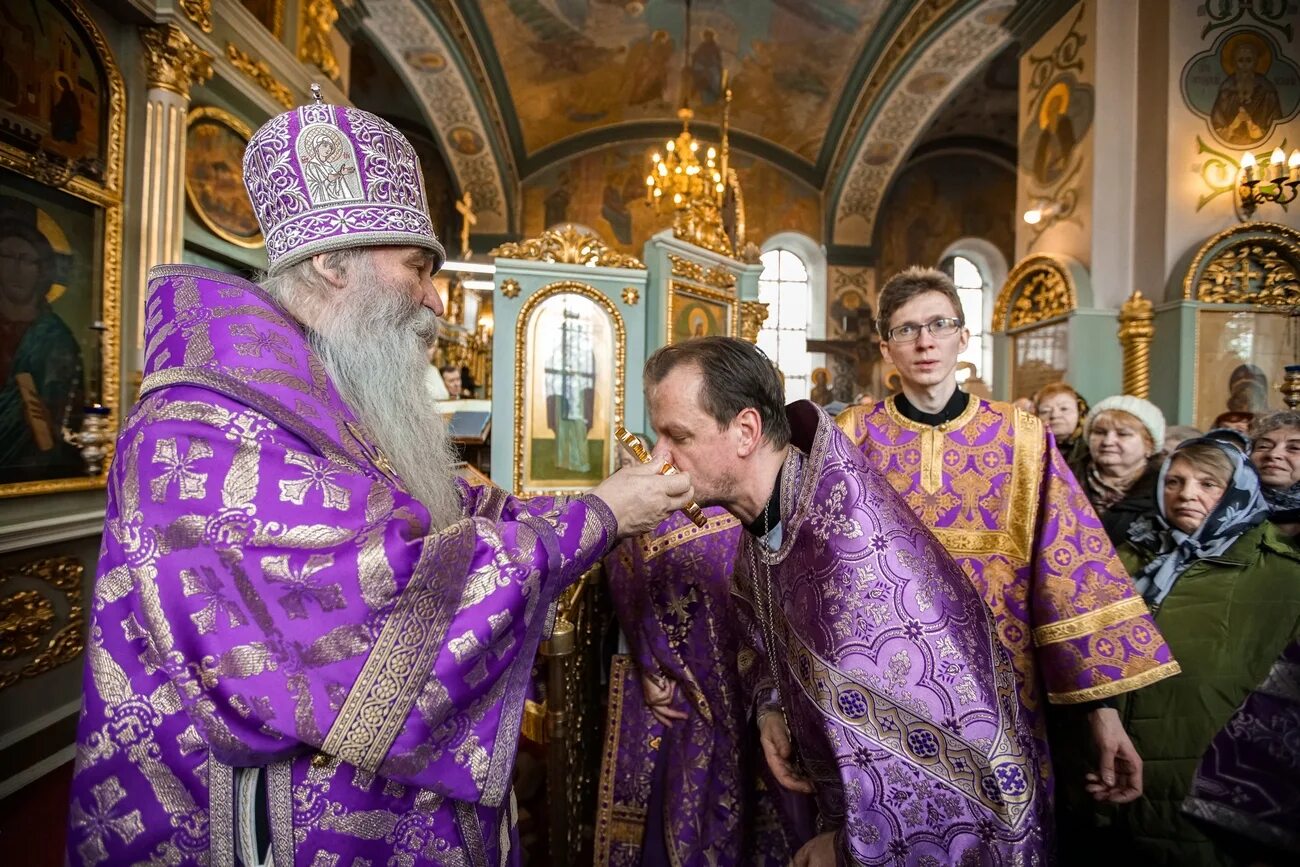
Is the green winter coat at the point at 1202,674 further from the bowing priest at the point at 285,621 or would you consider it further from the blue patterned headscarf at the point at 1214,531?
the bowing priest at the point at 285,621

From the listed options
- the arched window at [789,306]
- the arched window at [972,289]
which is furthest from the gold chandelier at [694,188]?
the arched window at [972,289]

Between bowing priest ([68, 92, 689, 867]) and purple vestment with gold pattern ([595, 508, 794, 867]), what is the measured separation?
638mm

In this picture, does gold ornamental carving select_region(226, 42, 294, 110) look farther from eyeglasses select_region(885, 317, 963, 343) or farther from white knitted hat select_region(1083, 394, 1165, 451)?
white knitted hat select_region(1083, 394, 1165, 451)

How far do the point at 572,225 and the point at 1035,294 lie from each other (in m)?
5.23

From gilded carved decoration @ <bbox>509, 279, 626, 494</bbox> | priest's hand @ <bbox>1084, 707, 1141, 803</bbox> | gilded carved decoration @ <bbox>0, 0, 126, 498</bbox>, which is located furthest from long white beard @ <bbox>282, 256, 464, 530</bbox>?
gilded carved decoration @ <bbox>509, 279, 626, 494</bbox>

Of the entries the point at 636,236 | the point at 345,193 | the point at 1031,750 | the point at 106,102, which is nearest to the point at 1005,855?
the point at 1031,750

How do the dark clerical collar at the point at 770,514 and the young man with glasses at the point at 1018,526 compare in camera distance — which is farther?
the young man with glasses at the point at 1018,526

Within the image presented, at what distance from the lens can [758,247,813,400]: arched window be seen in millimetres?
16453

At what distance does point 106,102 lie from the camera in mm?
3775

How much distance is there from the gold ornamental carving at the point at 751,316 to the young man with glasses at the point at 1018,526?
203 inches

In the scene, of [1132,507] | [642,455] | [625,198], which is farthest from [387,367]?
[625,198]

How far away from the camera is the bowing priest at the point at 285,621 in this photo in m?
1.02

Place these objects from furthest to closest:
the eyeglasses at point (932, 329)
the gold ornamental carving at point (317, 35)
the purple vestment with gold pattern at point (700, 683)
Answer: the gold ornamental carving at point (317, 35)
the eyeglasses at point (932, 329)
the purple vestment with gold pattern at point (700, 683)

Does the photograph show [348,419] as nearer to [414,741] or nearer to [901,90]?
[414,741]
